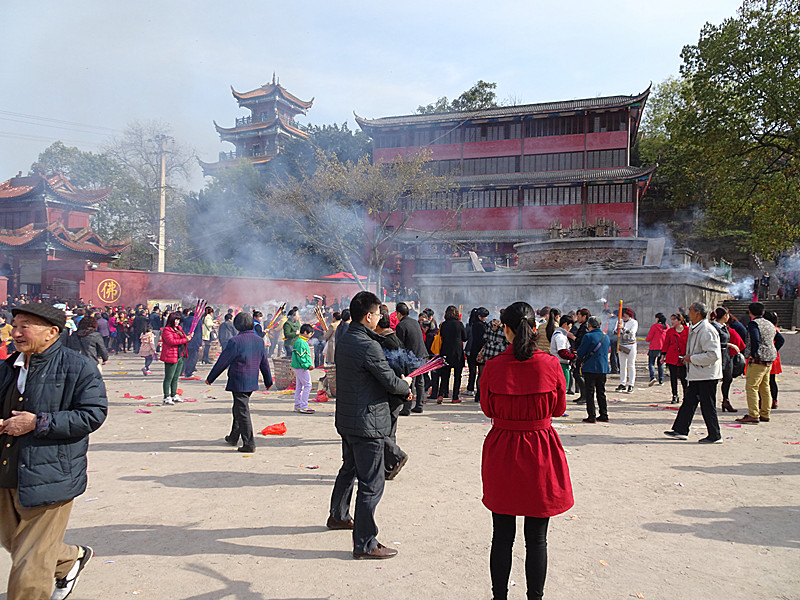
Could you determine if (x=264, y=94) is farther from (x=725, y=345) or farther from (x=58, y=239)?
(x=725, y=345)

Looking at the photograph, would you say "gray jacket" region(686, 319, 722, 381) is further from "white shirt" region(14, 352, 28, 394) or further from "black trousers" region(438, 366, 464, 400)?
"white shirt" region(14, 352, 28, 394)

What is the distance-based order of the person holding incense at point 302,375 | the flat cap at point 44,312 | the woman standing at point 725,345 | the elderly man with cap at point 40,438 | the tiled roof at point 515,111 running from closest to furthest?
1. the elderly man with cap at point 40,438
2. the flat cap at point 44,312
3. the woman standing at point 725,345
4. the person holding incense at point 302,375
5. the tiled roof at point 515,111

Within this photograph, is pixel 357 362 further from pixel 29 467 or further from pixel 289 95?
pixel 289 95

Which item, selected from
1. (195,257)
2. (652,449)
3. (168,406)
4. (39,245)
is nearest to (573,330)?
(652,449)

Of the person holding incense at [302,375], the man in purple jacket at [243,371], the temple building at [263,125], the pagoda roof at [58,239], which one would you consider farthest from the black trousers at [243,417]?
the temple building at [263,125]

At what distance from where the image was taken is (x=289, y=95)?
4956 cm

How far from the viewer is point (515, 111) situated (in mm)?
30797

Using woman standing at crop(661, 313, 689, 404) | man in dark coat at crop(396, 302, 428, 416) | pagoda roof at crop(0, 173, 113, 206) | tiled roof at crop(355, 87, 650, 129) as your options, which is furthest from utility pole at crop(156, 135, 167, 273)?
woman standing at crop(661, 313, 689, 404)

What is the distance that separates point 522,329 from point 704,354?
429cm

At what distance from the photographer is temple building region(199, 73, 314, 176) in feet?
154

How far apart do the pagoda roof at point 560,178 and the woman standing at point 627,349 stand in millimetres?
19921

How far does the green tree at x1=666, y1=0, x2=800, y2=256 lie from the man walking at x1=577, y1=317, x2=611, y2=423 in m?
10.9

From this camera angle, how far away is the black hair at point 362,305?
3.69m

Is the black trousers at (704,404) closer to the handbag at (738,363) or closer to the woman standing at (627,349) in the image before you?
the handbag at (738,363)
